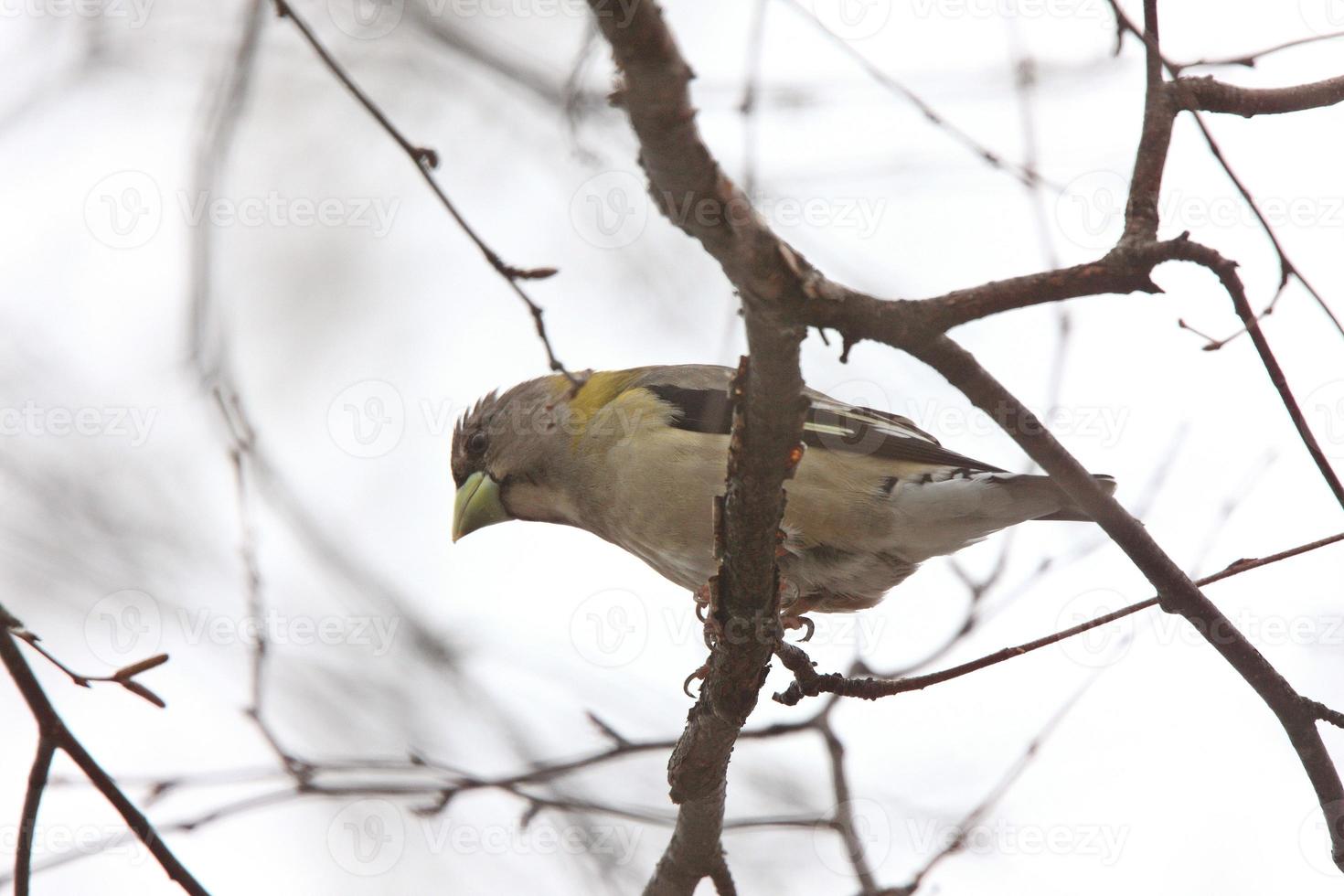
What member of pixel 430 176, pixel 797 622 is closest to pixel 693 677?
pixel 797 622

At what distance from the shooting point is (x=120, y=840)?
3.61 meters

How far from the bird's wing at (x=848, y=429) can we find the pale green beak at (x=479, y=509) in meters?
1.09

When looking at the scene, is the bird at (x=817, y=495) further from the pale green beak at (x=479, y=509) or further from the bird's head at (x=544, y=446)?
the pale green beak at (x=479, y=509)

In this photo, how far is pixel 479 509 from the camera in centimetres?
551

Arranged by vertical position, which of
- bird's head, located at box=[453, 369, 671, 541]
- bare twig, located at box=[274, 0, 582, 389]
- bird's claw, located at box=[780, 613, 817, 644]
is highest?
bird's head, located at box=[453, 369, 671, 541]

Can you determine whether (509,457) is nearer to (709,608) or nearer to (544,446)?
(544,446)

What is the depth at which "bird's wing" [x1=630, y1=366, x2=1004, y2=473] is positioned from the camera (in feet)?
15.2

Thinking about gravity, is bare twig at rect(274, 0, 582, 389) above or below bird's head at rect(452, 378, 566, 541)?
below

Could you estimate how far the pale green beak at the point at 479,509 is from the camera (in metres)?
5.51

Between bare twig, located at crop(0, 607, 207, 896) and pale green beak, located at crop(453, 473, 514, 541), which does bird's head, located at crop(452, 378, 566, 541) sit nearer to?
pale green beak, located at crop(453, 473, 514, 541)

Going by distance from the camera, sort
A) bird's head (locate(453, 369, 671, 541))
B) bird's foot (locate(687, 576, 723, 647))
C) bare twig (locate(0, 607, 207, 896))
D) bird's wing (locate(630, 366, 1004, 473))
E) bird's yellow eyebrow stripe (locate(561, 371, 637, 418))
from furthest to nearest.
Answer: bird's yellow eyebrow stripe (locate(561, 371, 637, 418)), bird's head (locate(453, 369, 671, 541)), bird's wing (locate(630, 366, 1004, 473)), bird's foot (locate(687, 576, 723, 647)), bare twig (locate(0, 607, 207, 896))

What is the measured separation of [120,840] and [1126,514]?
314 centimetres

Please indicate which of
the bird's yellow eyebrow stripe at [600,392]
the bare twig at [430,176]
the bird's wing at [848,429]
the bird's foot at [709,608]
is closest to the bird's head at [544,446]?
the bird's yellow eyebrow stripe at [600,392]

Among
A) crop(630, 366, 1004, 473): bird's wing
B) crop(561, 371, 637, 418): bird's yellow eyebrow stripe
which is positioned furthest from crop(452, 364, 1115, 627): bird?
crop(561, 371, 637, 418): bird's yellow eyebrow stripe
